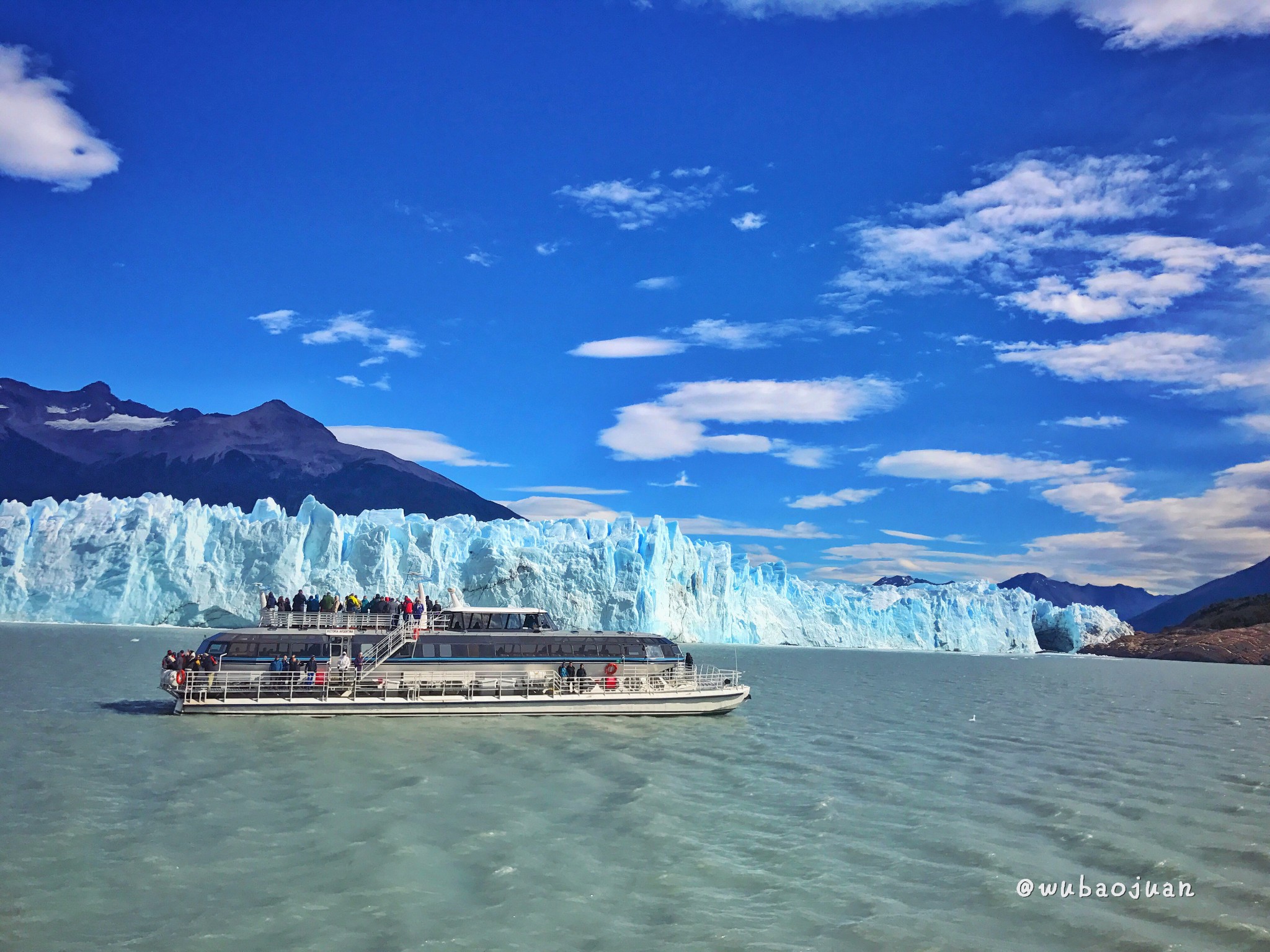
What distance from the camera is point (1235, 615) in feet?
505

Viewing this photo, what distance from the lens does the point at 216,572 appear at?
78.9m

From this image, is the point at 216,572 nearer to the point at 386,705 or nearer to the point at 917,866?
the point at 386,705

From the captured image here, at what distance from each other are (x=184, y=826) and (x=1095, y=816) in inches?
750

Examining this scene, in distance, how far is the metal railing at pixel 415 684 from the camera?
30.3 metres

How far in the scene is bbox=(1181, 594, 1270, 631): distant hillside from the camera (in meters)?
149

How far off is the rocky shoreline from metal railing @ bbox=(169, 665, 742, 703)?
13384cm

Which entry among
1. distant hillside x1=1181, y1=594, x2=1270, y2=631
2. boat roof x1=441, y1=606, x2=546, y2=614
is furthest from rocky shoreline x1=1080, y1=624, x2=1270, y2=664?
boat roof x1=441, y1=606, x2=546, y2=614

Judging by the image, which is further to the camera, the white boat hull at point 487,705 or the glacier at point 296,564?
the glacier at point 296,564

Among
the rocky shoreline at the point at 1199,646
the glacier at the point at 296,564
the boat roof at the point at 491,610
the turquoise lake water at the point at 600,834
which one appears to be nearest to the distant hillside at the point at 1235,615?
the rocky shoreline at the point at 1199,646

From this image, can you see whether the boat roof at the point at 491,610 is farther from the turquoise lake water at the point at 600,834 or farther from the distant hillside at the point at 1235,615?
the distant hillside at the point at 1235,615

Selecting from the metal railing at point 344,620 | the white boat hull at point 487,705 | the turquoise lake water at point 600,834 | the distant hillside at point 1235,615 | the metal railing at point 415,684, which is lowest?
the turquoise lake water at point 600,834

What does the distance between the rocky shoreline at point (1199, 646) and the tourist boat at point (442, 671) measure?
13238 cm

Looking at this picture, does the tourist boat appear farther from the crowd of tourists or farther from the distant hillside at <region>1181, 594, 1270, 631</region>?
the distant hillside at <region>1181, 594, 1270, 631</region>

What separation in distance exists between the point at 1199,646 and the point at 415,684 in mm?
147472
